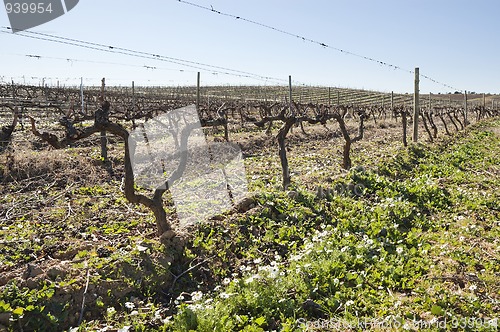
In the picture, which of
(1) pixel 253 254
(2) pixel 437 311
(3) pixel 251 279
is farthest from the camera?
(1) pixel 253 254

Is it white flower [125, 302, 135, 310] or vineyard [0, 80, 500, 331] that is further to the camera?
white flower [125, 302, 135, 310]

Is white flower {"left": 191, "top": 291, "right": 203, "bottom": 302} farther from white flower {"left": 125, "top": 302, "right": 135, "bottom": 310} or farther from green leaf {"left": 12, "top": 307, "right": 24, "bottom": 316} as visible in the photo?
green leaf {"left": 12, "top": 307, "right": 24, "bottom": 316}

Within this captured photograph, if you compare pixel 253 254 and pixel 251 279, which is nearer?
pixel 251 279

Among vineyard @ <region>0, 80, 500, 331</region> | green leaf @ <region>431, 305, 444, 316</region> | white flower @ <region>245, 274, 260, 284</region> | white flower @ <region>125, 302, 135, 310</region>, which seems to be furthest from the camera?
white flower @ <region>245, 274, 260, 284</region>

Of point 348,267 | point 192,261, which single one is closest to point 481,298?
point 348,267

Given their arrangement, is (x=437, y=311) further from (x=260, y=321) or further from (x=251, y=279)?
(x=251, y=279)

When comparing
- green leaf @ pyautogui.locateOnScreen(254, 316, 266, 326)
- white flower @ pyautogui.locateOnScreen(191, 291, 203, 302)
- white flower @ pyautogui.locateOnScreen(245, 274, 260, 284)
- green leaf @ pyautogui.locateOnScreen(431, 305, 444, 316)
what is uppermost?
white flower @ pyautogui.locateOnScreen(245, 274, 260, 284)

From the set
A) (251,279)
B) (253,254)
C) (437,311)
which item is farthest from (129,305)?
(437,311)

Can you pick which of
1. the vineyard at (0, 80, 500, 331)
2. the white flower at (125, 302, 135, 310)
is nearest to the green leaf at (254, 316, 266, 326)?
the vineyard at (0, 80, 500, 331)

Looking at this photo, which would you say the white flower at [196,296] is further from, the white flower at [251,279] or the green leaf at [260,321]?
the green leaf at [260,321]

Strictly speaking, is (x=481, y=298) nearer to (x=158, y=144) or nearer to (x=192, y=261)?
(x=192, y=261)

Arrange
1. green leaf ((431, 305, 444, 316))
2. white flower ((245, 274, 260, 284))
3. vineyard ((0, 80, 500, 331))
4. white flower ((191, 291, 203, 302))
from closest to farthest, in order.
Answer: green leaf ((431, 305, 444, 316))
vineyard ((0, 80, 500, 331))
white flower ((191, 291, 203, 302))
white flower ((245, 274, 260, 284))

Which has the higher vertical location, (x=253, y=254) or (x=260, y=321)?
(x=253, y=254)

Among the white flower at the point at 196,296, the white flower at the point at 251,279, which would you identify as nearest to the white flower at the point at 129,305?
the white flower at the point at 196,296
